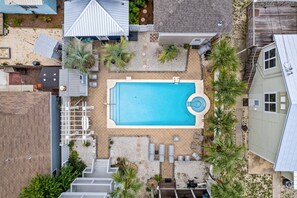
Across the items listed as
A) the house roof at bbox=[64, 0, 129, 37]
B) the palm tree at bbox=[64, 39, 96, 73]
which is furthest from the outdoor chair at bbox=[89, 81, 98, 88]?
the house roof at bbox=[64, 0, 129, 37]

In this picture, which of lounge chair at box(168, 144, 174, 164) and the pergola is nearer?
the pergola

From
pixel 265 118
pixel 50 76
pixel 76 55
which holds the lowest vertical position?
pixel 265 118

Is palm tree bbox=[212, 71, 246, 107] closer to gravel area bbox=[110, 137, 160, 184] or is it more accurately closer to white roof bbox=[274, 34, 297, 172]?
white roof bbox=[274, 34, 297, 172]

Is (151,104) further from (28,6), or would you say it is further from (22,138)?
(28,6)

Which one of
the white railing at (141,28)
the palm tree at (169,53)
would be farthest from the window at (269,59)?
the white railing at (141,28)

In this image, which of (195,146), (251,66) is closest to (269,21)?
(251,66)


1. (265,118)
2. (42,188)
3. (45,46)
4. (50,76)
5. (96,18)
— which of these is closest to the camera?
(42,188)
